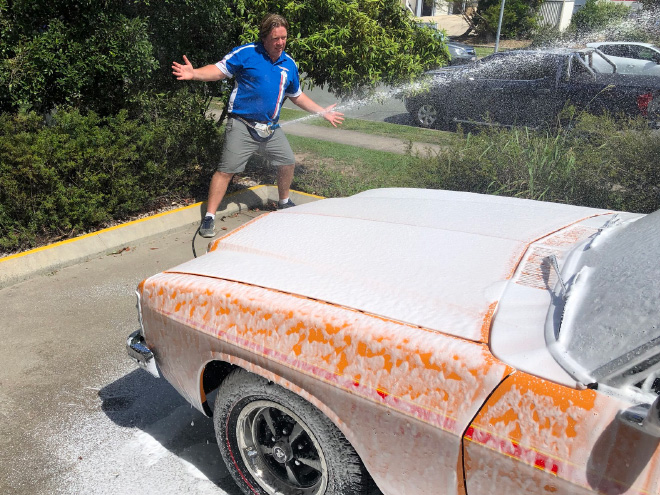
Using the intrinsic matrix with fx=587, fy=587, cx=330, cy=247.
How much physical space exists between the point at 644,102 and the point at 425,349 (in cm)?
872

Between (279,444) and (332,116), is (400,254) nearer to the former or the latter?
(279,444)

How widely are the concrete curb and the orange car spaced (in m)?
2.36

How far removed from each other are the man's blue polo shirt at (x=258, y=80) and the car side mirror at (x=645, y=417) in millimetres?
4237

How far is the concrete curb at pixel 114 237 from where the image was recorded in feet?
15.1

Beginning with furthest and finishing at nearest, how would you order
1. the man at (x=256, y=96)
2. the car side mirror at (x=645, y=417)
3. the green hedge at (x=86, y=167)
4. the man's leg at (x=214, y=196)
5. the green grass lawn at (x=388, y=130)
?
the green grass lawn at (x=388, y=130)
the man's leg at (x=214, y=196)
the man at (x=256, y=96)
the green hedge at (x=86, y=167)
the car side mirror at (x=645, y=417)

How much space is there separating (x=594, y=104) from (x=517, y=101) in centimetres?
127

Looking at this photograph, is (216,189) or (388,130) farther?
(388,130)

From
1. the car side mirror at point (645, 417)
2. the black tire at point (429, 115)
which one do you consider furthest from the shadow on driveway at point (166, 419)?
the black tire at point (429, 115)

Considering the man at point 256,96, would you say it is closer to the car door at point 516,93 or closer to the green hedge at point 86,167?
the green hedge at point 86,167

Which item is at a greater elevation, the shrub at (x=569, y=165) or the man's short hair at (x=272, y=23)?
the man's short hair at (x=272, y=23)

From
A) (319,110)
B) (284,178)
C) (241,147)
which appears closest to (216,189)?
(241,147)

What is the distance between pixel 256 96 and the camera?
5.12 m

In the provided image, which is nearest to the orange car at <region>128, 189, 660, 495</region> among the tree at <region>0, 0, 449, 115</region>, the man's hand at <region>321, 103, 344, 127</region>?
the man's hand at <region>321, 103, 344, 127</region>

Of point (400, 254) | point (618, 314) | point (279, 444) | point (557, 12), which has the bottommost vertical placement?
point (279, 444)
